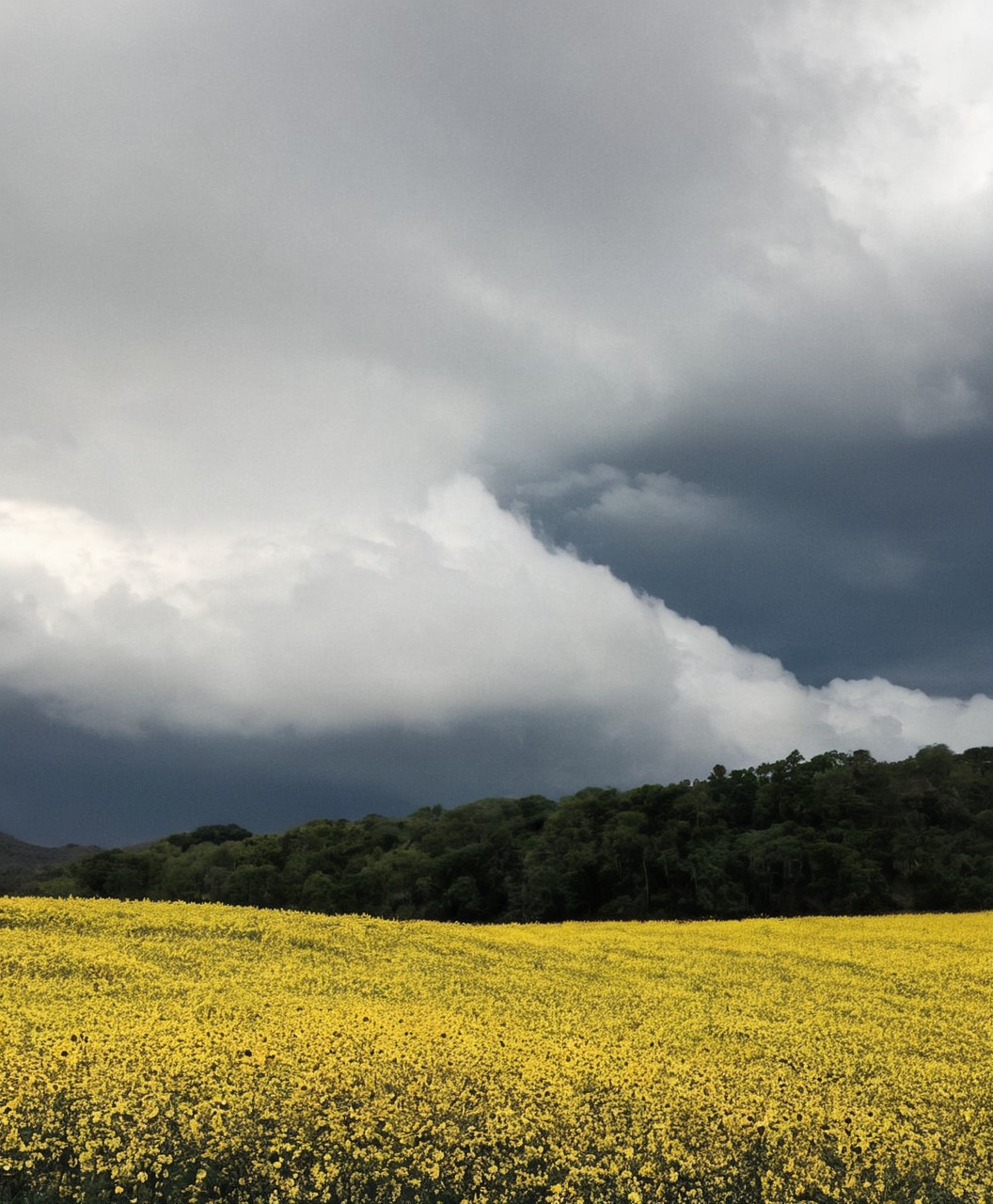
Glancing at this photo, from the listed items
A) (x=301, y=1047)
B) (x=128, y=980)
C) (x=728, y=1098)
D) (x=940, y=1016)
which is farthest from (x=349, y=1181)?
(x=940, y=1016)

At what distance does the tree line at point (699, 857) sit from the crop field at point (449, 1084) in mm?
41239

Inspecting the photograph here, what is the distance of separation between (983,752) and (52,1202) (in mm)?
97246

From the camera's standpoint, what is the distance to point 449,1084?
508 inches

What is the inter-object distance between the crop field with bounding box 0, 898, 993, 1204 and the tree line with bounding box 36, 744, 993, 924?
135 ft

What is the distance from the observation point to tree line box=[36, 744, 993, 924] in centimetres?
6581

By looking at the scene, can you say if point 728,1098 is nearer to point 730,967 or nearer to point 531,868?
point 730,967

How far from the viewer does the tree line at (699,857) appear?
216 ft

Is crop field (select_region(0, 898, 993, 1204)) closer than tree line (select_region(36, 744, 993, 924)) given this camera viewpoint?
Yes

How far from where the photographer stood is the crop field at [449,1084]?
10422 millimetres

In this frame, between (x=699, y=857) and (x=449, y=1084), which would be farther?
(x=699, y=857)

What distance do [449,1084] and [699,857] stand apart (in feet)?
200

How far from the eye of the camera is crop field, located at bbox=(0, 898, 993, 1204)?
1042 cm

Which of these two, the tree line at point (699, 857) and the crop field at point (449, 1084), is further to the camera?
the tree line at point (699, 857)

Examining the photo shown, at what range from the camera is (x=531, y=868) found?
74250 mm
